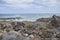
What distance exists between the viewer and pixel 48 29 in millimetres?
6512

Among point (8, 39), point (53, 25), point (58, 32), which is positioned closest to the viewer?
point (8, 39)

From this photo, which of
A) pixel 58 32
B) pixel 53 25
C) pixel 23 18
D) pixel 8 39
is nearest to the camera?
pixel 8 39

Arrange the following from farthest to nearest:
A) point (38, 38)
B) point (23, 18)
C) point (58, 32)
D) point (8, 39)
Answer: point (23, 18) < point (58, 32) < point (38, 38) < point (8, 39)

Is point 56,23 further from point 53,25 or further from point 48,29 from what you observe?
point 48,29

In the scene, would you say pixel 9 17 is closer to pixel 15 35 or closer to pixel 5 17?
pixel 5 17

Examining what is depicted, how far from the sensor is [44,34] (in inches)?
238

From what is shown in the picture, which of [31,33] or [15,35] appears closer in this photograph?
[15,35]

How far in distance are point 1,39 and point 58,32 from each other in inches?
93.4

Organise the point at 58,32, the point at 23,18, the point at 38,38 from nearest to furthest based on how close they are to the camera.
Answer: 1. the point at 38,38
2. the point at 58,32
3. the point at 23,18

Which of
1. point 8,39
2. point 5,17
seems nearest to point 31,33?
point 8,39

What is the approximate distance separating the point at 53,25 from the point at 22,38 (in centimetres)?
242

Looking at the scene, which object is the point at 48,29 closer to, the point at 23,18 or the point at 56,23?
the point at 56,23

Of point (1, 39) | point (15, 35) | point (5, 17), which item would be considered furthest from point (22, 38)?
point (5, 17)

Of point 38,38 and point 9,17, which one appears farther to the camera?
point 9,17
